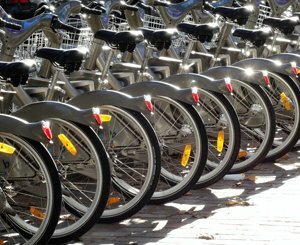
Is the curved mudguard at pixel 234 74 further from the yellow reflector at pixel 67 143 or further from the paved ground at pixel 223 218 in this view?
the yellow reflector at pixel 67 143

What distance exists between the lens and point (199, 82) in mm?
6918

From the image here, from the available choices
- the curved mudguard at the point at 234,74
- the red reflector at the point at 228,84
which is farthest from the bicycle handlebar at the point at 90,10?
the red reflector at the point at 228,84

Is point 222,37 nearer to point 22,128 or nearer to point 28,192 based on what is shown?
point 28,192

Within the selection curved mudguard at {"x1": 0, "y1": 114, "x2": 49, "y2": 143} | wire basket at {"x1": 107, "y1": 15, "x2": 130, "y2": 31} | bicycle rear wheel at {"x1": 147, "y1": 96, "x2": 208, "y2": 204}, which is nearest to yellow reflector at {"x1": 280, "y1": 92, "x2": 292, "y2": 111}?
bicycle rear wheel at {"x1": 147, "y1": 96, "x2": 208, "y2": 204}

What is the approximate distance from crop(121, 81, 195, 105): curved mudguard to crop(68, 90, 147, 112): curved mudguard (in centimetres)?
41

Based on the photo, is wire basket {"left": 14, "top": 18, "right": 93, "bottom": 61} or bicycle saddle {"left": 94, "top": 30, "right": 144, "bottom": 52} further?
wire basket {"left": 14, "top": 18, "right": 93, "bottom": 61}

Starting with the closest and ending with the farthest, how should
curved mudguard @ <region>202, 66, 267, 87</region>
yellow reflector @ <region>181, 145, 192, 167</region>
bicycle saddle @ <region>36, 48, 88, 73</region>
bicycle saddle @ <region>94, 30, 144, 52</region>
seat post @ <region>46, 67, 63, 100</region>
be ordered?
bicycle saddle @ <region>36, 48, 88, 73</region>, seat post @ <region>46, 67, 63, 100</region>, bicycle saddle @ <region>94, 30, 144, 52</region>, yellow reflector @ <region>181, 145, 192, 167</region>, curved mudguard @ <region>202, 66, 267, 87</region>

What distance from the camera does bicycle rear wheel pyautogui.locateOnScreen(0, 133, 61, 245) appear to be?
526 centimetres

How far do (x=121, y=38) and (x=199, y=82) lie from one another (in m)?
0.88

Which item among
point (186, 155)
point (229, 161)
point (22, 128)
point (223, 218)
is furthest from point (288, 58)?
point (22, 128)

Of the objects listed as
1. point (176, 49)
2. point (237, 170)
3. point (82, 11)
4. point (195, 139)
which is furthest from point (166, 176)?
point (176, 49)

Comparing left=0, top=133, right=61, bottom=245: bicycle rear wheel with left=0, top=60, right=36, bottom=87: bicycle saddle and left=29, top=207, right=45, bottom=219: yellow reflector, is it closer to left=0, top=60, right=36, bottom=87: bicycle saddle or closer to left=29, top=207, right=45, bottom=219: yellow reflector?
left=29, top=207, right=45, bottom=219: yellow reflector

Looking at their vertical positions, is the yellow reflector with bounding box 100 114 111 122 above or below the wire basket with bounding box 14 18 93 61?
below

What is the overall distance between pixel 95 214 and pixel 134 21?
A: 8.10 feet
